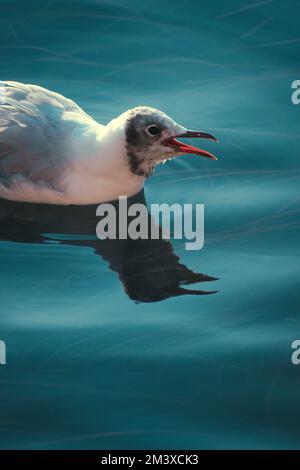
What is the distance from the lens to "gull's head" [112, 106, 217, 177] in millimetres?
6492

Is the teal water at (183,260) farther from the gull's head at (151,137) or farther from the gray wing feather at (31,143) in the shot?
the gray wing feather at (31,143)

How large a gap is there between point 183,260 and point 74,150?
2.99ft

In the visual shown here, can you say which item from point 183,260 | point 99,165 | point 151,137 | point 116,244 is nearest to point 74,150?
point 99,165

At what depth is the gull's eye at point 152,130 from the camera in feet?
21.3

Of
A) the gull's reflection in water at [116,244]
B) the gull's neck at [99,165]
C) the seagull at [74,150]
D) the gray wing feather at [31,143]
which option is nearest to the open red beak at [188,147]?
the seagull at [74,150]

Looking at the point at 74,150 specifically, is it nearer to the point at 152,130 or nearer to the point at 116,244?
the point at 152,130

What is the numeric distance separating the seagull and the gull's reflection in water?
0.09m

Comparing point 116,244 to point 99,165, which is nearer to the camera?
point 116,244

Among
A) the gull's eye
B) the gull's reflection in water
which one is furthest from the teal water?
the gull's eye

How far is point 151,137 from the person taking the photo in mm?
6516

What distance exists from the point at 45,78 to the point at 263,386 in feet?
10.7

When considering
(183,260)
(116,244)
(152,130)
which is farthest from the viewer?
(152,130)

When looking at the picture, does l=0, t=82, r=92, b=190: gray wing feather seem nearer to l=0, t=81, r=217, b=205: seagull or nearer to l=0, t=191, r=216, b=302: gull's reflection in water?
l=0, t=81, r=217, b=205: seagull
